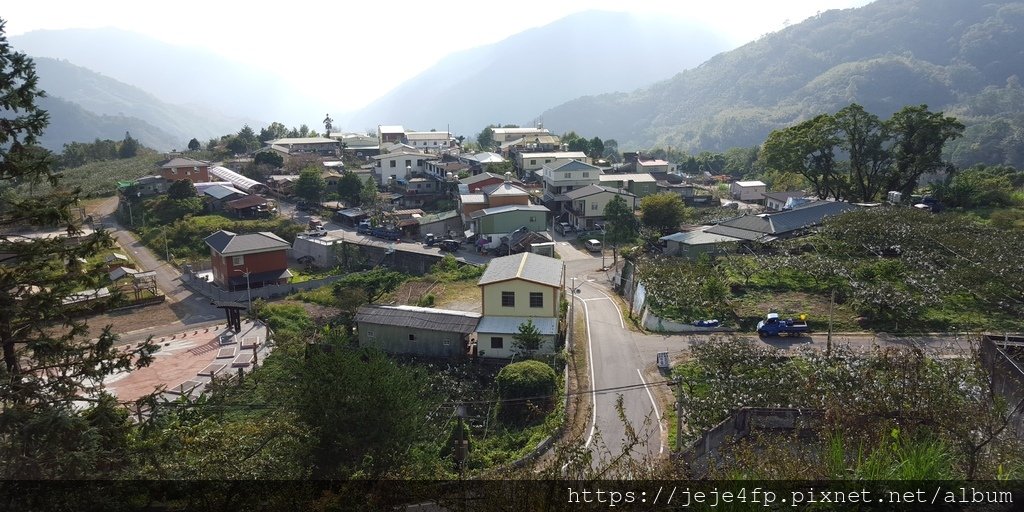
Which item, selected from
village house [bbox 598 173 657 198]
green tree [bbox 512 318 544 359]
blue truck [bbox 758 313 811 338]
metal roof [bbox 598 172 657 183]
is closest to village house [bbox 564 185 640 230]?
village house [bbox 598 173 657 198]

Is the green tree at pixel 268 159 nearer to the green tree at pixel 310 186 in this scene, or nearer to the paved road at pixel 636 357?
the green tree at pixel 310 186

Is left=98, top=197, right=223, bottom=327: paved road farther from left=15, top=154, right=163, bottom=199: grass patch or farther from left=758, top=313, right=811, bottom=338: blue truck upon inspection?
left=758, top=313, right=811, bottom=338: blue truck

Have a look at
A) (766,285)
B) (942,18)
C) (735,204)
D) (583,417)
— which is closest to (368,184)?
(735,204)

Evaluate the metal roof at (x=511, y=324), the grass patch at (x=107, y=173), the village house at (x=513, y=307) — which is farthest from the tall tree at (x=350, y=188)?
the metal roof at (x=511, y=324)

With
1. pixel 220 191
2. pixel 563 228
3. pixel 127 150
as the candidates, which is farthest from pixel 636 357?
pixel 127 150

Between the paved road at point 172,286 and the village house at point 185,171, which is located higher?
the village house at point 185,171

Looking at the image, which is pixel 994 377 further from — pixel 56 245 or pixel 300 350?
pixel 300 350
